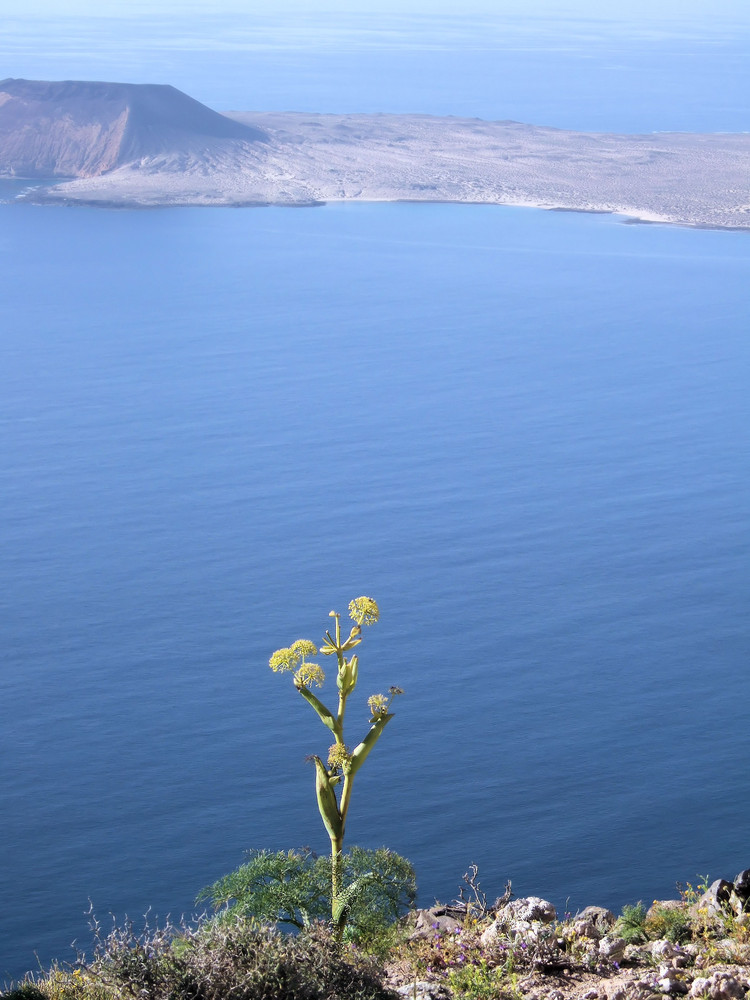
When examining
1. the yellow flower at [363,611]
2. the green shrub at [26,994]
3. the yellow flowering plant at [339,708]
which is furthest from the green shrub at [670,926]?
the green shrub at [26,994]

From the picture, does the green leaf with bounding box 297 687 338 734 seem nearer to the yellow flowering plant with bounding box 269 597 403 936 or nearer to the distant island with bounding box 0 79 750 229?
the yellow flowering plant with bounding box 269 597 403 936

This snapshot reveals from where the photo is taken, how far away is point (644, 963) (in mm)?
6000

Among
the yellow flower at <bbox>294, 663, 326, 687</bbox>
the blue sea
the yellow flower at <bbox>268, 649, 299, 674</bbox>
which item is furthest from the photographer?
the blue sea

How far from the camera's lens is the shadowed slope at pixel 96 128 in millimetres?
73938

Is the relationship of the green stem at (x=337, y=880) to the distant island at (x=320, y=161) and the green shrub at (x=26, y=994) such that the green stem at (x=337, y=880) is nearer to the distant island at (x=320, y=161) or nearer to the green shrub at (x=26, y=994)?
the green shrub at (x=26, y=994)

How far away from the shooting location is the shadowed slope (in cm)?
7394

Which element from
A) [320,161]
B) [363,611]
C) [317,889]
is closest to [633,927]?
[317,889]

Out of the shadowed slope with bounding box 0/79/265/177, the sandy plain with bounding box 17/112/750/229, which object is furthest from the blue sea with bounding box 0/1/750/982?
the shadowed slope with bounding box 0/79/265/177

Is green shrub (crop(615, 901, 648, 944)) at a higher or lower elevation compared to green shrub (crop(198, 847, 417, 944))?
lower

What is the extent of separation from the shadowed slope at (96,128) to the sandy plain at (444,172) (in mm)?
1195

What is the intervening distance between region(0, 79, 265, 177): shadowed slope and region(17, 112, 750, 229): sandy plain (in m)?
1.20

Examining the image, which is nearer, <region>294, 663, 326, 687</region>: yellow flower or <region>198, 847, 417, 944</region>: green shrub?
<region>294, 663, 326, 687</region>: yellow flower

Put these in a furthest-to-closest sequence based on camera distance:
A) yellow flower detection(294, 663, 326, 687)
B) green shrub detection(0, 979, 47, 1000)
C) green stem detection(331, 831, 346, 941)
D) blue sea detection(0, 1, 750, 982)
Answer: blue sea detection(0, 1, 750, 982)
green stem detection(331, 831, 346, 941)
green shrub detection(0, 979, 47, 1000)
yellow flower detection(294, 663, 326, 687)

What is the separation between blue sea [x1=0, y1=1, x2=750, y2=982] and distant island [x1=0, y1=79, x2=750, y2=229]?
65.1 feet
